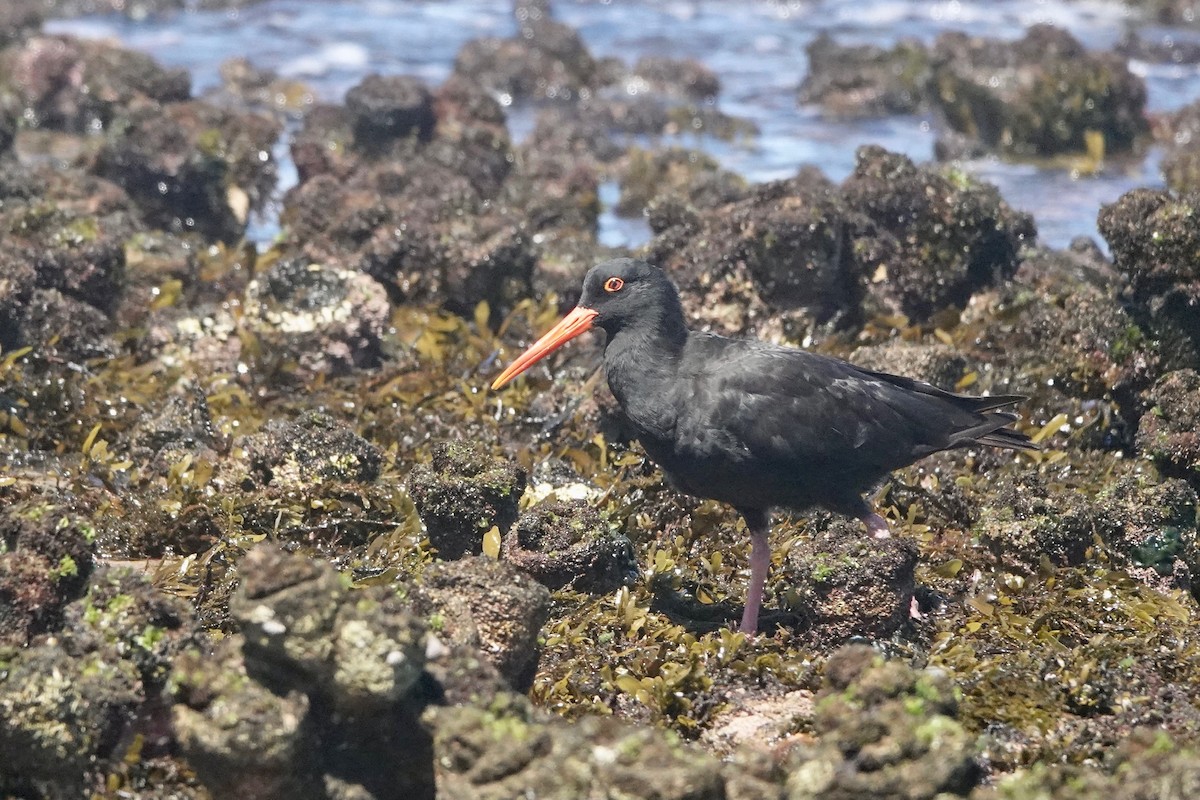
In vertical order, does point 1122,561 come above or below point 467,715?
below

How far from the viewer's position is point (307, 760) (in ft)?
12.3

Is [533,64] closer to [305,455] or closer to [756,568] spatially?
[305,455]

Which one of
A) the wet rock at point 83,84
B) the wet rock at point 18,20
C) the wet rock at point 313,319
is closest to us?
the wet rock at point 313,319

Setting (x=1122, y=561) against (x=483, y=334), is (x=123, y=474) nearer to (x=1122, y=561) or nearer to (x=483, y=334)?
(x=483, y=334)

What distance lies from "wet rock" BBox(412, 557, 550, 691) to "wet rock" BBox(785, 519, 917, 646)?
1.10 metres

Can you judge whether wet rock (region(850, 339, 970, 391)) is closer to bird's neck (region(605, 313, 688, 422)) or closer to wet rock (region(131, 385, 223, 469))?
bird's neck (region(605, 313, 688, 422))

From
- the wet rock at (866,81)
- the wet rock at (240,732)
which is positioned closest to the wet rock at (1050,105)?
the wet rock at (866,81)

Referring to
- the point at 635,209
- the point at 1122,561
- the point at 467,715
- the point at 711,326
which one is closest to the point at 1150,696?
the point at 1122,561

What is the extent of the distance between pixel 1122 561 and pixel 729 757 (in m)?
2.14

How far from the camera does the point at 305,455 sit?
5949 mm

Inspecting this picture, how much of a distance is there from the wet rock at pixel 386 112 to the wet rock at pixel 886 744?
8645 millimetres

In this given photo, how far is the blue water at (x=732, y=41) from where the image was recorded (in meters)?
13.0

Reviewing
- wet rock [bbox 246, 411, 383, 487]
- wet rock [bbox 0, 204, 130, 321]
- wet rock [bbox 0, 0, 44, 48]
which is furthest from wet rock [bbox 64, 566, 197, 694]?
wet rock [bbox 0, 0, 44, 48]

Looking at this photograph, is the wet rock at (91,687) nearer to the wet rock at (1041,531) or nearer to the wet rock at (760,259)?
the wet rock at (1041,531)
